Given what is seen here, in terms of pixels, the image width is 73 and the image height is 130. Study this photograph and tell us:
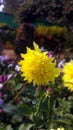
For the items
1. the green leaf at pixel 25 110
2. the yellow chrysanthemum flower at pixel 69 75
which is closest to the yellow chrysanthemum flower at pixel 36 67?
the yellow chrysanthemum flower at pixel 69 75

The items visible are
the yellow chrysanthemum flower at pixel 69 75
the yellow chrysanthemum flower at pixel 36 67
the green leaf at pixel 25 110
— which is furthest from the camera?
the green leaf at pixel 25 110

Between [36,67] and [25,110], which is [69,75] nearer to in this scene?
[36,67]

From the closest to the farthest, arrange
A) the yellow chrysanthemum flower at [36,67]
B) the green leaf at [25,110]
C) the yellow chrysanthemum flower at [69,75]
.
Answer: the yellow chrysanthemum flower at [36,67], the yellow chrysanthemum flower at [69,75], the green leaf at [25,110]

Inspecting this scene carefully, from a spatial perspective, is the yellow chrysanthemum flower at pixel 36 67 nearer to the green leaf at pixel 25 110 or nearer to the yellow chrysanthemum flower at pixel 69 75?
the yellow chrysanthemum flower at pixel 69 75

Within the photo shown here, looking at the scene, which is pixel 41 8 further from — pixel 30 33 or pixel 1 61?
pixel 1 61

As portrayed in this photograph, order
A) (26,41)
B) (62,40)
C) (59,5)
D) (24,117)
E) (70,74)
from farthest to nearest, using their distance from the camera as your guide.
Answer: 1. (59,5)
2. (62,40)
3. (26,41)
4. (24,117)
5. (70,74)

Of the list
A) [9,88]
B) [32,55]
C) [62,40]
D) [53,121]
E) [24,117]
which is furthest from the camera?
[62,40]

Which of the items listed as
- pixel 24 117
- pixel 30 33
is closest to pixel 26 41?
pixel 30 33

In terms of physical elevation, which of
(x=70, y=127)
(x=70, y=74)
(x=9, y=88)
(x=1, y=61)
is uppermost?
(x=1, y=61)
